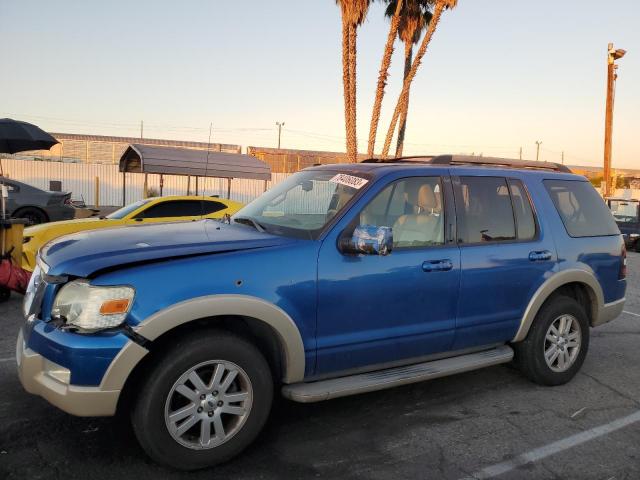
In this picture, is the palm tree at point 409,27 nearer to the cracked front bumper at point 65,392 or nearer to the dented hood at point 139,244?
the dented hood at point 139,244

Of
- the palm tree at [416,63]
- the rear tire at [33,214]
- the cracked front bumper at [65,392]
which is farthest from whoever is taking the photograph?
the palm tree at [416,63]

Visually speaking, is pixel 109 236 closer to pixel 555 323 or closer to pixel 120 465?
pixel 120 465

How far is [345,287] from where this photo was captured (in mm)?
3414

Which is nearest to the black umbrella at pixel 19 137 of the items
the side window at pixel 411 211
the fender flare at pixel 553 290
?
the side window at pixel 411 211

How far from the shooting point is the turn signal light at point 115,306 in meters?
2.82

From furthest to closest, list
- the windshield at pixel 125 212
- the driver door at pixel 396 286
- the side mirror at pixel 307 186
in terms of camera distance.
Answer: the windshield at pixel 125 212
the side mirror at pixel 307 186
the driver door at pixel 396 286

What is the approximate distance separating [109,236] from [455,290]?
235cm

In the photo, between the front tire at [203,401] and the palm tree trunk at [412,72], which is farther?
the palm tree trunk at [412,72]

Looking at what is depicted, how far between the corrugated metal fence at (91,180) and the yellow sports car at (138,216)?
56.4ft

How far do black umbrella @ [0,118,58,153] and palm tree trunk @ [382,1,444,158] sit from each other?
46.0 ft

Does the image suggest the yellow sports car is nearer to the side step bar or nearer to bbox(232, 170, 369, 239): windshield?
bbox(232, 170, 369, 239): windshield

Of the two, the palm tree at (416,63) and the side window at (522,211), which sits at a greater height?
the palm tree at (416,63)

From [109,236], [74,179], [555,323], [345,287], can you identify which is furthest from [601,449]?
[74,179]

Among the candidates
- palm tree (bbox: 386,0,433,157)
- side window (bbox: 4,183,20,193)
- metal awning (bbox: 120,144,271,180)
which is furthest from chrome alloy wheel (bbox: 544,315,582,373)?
palm tree (bbox: 386,0,433,157)
